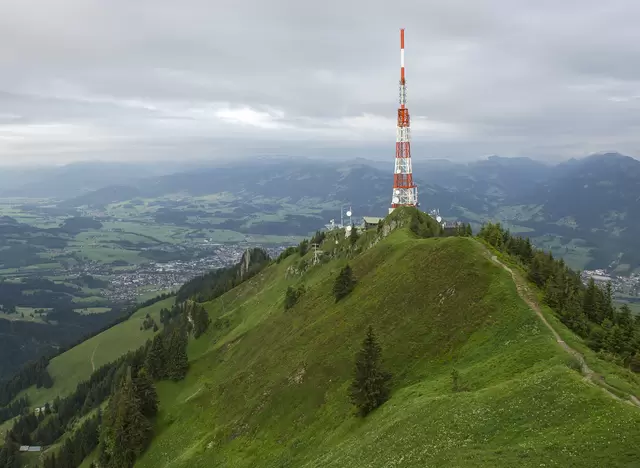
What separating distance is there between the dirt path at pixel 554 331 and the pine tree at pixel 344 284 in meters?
26.4

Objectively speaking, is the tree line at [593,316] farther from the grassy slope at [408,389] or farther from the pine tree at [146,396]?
the pine tree at [146,396]

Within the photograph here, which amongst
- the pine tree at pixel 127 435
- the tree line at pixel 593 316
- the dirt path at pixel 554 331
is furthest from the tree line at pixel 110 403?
the tree line at pixel 593 316

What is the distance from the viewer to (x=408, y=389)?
164 feet

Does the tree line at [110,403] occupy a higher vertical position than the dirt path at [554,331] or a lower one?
lower

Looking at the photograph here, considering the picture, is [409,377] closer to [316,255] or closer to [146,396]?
[146,396]

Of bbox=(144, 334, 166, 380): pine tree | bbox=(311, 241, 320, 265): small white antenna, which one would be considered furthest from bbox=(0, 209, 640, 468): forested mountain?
bbox=(311, 241, 320, 265): small white antenna

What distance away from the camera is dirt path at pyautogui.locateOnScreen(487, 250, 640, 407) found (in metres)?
35.8

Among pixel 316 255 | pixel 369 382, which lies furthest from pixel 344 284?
pixel 316 255

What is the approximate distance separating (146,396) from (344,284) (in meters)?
46.9

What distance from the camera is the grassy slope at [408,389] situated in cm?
3259

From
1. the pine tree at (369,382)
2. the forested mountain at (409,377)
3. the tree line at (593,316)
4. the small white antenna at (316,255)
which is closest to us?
the forested mountain at (409,377)

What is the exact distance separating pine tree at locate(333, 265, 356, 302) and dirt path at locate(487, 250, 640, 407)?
26.4 metres

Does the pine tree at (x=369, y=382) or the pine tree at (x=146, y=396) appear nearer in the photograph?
the pine tree at (x=369, y=382)

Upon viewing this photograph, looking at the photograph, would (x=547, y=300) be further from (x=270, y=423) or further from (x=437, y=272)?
(x=270, y=423)
